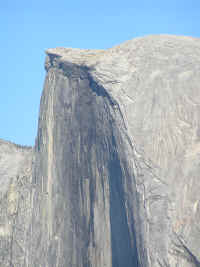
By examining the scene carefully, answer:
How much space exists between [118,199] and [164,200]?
1.48 m

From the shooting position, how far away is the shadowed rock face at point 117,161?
10.7 metres

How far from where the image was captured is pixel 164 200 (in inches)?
420

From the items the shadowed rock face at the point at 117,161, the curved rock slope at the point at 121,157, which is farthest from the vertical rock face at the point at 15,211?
the curved rock slope at the point at 121,157

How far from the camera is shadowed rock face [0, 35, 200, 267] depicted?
35.1ft

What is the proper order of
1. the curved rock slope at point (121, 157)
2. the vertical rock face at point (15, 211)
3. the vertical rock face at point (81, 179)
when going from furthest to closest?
the vertical rock face at point (15, 211), the vertical rock face at point (81, 179), the curved rock slope at point (121, 157)

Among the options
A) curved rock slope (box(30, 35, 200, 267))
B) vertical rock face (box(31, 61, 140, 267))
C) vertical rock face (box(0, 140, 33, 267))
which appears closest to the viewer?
curved rock slope (box(30, 35, 200, 267))

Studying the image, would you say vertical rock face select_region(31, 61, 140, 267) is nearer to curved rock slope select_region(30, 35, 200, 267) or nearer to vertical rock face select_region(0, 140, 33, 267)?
curved rock slope select_region(30, 35, 200, 267)

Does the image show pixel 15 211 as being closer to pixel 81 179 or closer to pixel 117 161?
pixel 81 179

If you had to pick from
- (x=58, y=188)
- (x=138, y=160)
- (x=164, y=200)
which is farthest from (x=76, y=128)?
(x=164, y=200)

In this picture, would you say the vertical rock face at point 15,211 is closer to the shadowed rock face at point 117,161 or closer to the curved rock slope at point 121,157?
the shadowed rock face at point 117,161

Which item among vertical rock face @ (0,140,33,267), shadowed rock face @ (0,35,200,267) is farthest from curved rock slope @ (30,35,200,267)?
vertical rock face @ (0,140,33,267)

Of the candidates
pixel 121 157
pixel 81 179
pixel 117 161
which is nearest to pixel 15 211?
pixel 81 179

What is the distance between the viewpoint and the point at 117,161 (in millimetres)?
11758

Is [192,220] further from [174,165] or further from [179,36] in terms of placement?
[179,36]
